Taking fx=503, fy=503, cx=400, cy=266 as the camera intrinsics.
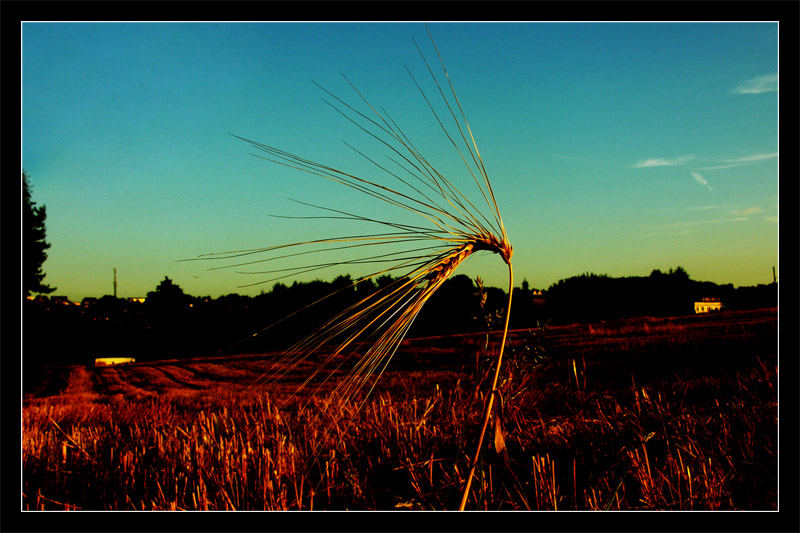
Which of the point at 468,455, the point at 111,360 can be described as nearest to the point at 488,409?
the point at 468,455

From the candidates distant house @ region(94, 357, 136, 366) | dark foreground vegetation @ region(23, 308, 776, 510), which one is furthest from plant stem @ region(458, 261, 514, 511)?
distant house @ region(94, 357, 136, 366)

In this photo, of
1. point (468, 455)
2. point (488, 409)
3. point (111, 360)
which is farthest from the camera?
point (111, 360)

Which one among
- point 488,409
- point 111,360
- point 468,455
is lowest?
point 111,360

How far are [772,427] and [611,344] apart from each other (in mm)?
5749

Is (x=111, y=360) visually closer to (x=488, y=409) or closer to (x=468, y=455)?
(x=468, y=455)

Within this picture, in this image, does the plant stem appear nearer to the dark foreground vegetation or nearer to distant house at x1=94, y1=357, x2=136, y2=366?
the dark foreground vegetation

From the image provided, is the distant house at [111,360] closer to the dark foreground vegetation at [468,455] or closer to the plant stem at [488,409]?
the dark foreground vegetation at [468,455]

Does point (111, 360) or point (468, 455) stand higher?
point (468, 455)

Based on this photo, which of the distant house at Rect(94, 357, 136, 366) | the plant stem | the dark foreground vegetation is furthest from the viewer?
the distant house at Rect(94, 357, 136, 366)

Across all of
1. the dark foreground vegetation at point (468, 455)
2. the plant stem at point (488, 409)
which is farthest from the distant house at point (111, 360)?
the plant stem at point (488, 409)

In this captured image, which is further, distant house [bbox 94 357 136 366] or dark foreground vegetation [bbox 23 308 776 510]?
distant house [bbox 94 357 136 366]
